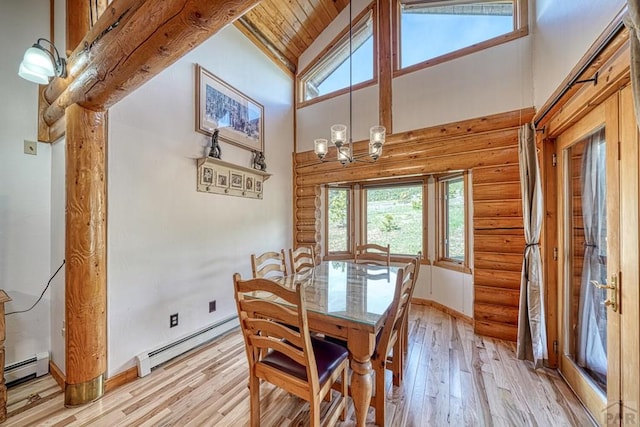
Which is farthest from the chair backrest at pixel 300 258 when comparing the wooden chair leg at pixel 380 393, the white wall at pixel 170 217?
the wooden chair leg at pixel 380 393

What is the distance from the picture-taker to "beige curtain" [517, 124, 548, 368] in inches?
87.4

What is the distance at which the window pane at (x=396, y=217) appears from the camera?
13.6 ft

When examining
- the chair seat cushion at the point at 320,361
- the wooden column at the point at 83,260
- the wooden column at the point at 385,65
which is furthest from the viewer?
the wooden column at the point at 385,65

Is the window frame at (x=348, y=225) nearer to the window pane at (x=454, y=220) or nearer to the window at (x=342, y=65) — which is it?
the window pane at (x=454, y=220)

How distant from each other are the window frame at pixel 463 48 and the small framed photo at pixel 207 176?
9.28 feet

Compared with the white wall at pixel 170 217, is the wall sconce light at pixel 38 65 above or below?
above

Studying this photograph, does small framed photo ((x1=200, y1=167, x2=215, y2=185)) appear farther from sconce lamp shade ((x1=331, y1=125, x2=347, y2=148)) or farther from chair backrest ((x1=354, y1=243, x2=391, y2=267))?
chair backrest ((x1=354, y1=243, x2=391, y2=267))

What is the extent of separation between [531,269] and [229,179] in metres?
3.22

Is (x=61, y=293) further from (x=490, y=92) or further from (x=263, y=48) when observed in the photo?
(x=490, y=92)

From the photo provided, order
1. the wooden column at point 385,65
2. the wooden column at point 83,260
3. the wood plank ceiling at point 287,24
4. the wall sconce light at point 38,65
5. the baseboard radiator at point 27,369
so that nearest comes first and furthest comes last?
the wall sconce light at point 38,65, the wooden column at point 83,260, the baseboard radiator at point 27,369, the wood plank ceiling at point 287,24, the wooden column at point 385,65

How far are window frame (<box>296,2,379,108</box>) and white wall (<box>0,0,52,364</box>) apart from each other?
3.06 meters

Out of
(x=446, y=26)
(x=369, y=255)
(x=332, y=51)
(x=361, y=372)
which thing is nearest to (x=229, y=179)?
(x=369, y=255)

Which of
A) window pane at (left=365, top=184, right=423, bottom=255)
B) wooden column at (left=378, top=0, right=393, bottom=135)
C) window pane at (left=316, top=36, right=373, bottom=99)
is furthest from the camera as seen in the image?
window pane at (left=365, top=184, right=423, bottom=255)

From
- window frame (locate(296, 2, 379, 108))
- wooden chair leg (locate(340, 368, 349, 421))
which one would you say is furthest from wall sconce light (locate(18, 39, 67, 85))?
window frame (locate(296, 2, 379, 108))
